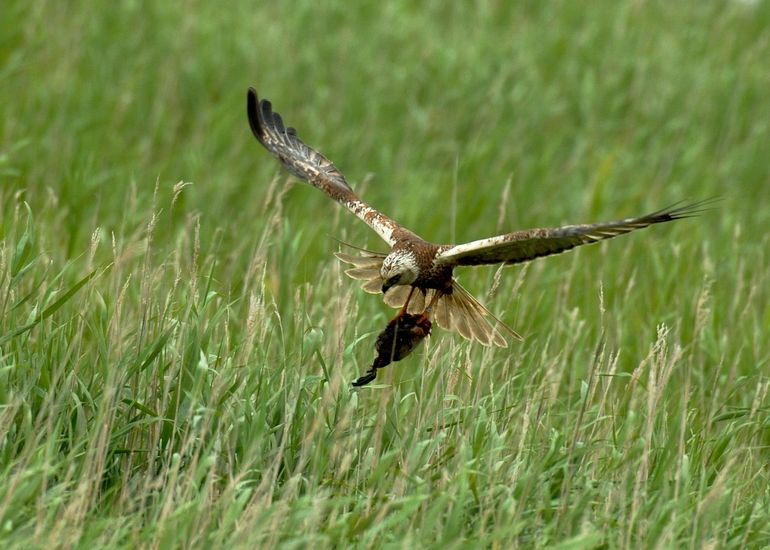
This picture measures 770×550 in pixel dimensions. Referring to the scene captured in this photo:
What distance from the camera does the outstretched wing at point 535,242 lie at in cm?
434

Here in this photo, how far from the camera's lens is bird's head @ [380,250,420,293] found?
16.9 ft

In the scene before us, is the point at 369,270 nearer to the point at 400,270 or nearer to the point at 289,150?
the point at 400,270

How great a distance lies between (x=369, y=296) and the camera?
6379 millimetres

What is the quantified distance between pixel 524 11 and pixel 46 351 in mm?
7957

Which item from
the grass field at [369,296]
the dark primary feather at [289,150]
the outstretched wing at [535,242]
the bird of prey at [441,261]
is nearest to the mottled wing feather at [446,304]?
the bird of prey at [441,261]

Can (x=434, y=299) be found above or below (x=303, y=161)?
below

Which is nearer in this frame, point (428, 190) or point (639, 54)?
point (428, 190)

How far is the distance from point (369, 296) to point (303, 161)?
711 millimetres

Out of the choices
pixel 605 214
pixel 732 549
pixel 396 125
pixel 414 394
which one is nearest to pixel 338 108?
pixel 396 125

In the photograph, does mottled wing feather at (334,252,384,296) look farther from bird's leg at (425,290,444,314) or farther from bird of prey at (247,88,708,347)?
bird's leg at (425,290,444,314)

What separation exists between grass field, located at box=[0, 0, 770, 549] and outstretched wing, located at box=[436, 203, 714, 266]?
0.42 feet

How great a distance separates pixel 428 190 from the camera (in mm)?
8164

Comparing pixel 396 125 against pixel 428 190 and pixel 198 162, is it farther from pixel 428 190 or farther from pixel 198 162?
pixel 198 162

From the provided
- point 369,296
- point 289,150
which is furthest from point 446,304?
point 289,150
